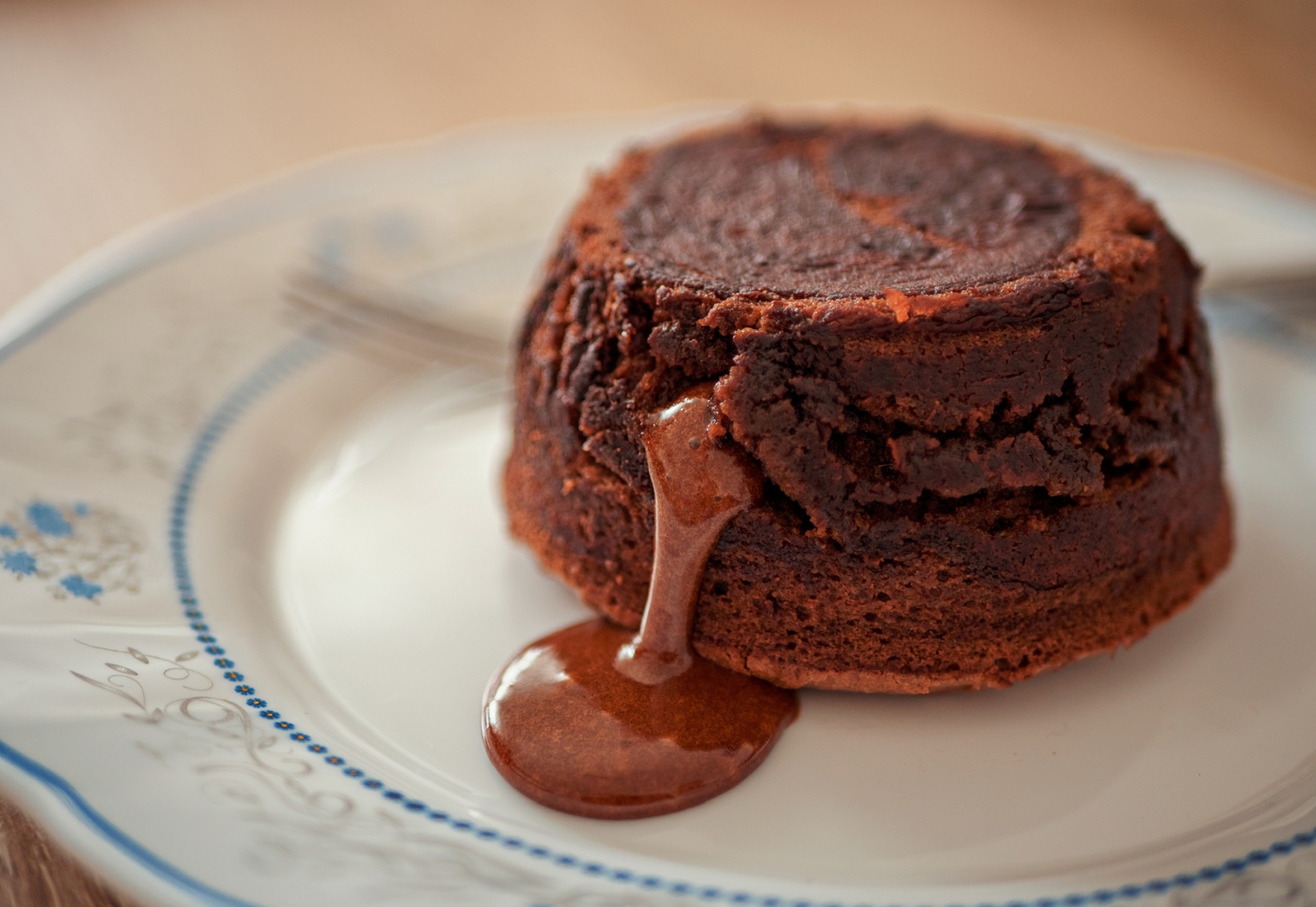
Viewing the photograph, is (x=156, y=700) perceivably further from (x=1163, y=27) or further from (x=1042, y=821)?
(x=1163, y=27)

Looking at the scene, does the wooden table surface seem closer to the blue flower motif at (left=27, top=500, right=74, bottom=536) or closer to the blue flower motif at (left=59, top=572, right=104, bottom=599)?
the blue flower motif at (left=27, top=500, right=74, bottom=536)

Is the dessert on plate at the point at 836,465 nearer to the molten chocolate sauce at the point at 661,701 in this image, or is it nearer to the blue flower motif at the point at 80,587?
the molten chocolate sauce at the point at 661,701

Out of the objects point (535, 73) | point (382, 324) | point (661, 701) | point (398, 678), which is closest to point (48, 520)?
point (398, 678)

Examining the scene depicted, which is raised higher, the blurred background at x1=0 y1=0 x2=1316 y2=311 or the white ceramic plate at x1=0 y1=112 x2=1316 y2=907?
the blurred background at x1=0 y1=0 x2=1316 y2=311

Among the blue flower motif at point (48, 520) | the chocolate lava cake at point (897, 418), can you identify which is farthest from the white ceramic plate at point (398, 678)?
the chocolate lava cake at point (897, 418)

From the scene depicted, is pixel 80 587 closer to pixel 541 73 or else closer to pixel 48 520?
pixel 48 520

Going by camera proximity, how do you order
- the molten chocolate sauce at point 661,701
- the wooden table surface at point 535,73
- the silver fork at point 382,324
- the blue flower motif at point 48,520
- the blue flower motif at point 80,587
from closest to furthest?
the molten chocolate sauce at point 661,701 → the blue flower motif at point 80,587 → the blue flower motif at point 48,520 → the silver fork at point 382,324 → the wooden table surface at point 535,73

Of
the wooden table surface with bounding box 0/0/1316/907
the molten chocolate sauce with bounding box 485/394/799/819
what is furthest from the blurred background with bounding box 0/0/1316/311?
the molten chocolate sauce with bounding box 485/394/799/819
